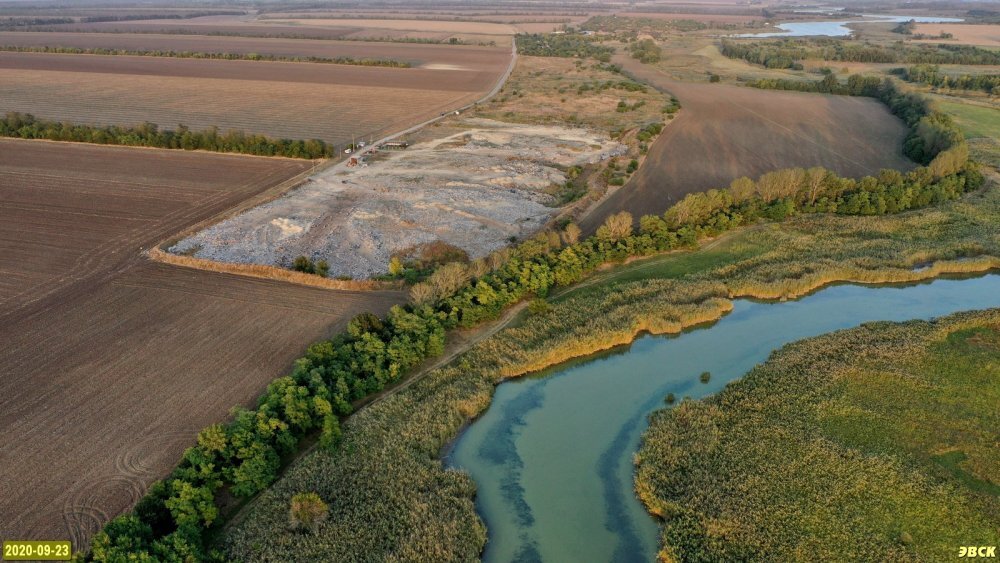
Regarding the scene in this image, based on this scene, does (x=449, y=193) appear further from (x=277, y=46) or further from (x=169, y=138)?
(x=277, y=46)

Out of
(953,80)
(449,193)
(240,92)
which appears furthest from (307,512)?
(953,80)

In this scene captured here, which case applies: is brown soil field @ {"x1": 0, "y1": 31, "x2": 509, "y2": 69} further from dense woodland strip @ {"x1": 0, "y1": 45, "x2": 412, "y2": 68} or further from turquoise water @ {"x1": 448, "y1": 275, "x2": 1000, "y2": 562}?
turquoise water @ {"x1": 448, "y1": 275, "x2": 1000, "y2": 562}

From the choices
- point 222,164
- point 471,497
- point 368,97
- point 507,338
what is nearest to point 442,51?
point 368,97

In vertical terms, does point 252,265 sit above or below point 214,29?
below

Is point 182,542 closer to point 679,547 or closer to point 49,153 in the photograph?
point 679,547

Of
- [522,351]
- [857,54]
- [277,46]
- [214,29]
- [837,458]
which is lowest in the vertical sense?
[837,458]

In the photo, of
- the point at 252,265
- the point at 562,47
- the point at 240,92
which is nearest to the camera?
the point at 252,265
